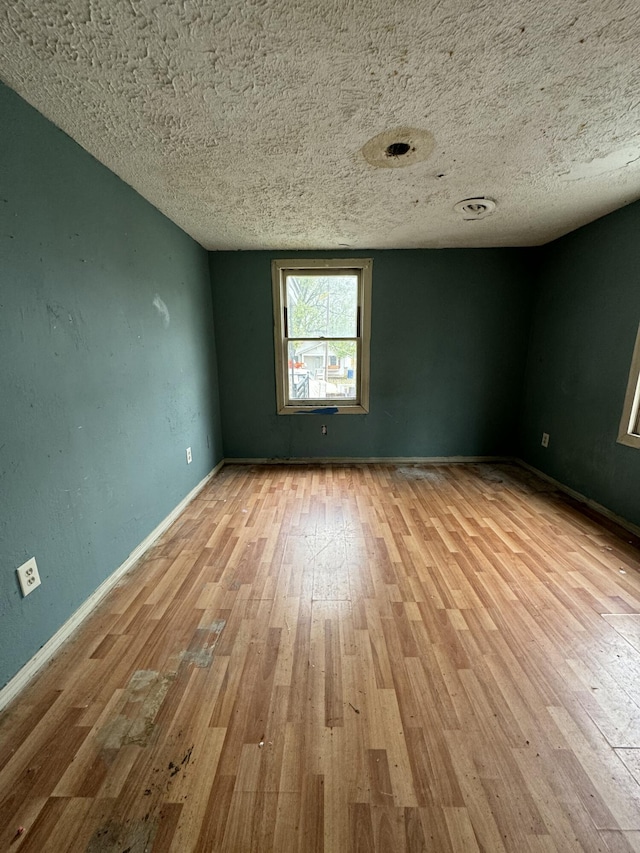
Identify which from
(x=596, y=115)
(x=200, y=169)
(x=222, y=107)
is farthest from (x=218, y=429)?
(x=596, y=115)

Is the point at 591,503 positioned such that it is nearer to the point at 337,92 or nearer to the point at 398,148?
the point at 398,148

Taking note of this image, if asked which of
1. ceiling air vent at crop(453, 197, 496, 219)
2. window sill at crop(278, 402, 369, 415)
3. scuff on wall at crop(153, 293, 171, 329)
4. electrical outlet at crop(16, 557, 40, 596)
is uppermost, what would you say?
ceiling air vent at crop(453, 197, 496, 219)

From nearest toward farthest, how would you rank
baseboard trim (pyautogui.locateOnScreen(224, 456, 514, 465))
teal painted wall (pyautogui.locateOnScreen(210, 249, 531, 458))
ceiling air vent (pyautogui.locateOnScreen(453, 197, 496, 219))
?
ceiling air vent (pyautogui.locateOnScreen(453, 197, 496, 219))
teal painted wall (pyautogui.locateOnScreen(210, 249, 531, 458))
baseboard trim (pyautogui.locateOnScreen(224, 456, 514, 465))

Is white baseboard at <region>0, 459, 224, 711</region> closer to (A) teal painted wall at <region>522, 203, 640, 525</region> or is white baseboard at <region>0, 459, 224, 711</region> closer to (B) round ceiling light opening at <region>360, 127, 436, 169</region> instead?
(B) round ceiling light opening at <region>360, 127, 436, 169</region>

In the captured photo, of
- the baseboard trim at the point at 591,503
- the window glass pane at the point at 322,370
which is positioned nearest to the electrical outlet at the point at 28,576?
the window glass pane at the point at 322,370

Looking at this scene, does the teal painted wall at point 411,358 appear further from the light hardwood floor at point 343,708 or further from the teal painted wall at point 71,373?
the light hardwood floor at point 343,708

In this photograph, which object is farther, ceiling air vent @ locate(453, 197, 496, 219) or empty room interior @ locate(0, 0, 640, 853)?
ceiling air vent @ locate(453, 197, 496, 219)

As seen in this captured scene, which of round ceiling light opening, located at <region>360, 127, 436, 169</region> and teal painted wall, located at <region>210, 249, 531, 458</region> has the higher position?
round ceiling light opening, located at <region>360, 127, 436, 169</region>

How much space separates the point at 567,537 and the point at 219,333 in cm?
352

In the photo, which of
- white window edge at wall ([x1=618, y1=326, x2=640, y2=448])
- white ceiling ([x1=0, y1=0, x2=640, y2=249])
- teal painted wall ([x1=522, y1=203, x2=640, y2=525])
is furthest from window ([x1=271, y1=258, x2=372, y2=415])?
white window edge at wall ([x1=618, y1=326, x2=640, y2=448])

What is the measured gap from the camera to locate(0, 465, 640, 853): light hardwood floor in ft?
2.84

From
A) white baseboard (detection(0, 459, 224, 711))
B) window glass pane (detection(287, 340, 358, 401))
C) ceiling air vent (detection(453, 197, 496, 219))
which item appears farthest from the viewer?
window glass pane (detection(287, 340, 358, 401))

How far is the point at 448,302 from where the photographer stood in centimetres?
337

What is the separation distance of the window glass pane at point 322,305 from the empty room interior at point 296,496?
1.66 ft
